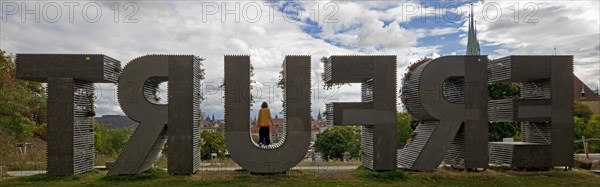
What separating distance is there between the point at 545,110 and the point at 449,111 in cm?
350

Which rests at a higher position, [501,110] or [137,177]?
[501,110]

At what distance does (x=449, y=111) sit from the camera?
16.4m

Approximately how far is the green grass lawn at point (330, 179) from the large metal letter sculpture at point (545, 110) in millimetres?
607

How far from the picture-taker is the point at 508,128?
33.9 meters

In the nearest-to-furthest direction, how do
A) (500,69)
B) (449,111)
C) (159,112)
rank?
1. (159,112)
2. (449,111)
3. (500,69)

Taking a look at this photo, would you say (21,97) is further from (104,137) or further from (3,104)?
(104,137)

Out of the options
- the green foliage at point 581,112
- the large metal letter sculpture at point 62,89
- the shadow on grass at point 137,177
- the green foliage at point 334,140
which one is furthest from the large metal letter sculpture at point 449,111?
the green foliage at point 581,112

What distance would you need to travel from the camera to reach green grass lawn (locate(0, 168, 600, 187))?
14.4 m

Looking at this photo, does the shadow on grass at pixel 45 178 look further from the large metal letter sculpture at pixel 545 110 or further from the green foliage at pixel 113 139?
the green foliage at pixel 113 139

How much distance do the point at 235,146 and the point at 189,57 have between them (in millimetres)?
3224

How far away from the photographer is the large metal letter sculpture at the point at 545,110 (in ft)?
54.7

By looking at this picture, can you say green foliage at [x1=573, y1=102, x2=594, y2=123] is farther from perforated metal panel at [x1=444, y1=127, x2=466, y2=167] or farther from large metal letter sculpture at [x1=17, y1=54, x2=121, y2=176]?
large metal letter sculpture at [x1=17, y1=54, x2=121, y2=176]

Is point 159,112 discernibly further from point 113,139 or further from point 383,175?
point 113,139

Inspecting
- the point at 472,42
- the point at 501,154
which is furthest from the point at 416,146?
the point at 472,42
